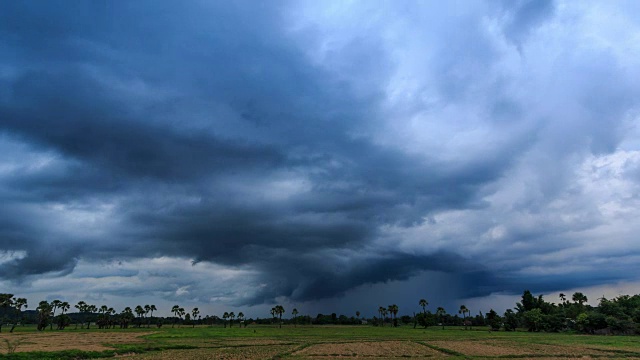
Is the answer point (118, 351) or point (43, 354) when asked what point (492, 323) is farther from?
point (43, 354)

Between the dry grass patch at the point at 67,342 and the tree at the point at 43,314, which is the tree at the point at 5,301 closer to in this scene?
the tree at the point at 43,314

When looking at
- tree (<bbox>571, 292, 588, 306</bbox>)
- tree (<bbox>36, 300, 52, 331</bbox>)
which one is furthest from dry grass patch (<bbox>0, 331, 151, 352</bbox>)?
tree (<bbox>571, 292, 588, 306</bbox>)

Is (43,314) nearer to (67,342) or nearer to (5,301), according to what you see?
(5,301)

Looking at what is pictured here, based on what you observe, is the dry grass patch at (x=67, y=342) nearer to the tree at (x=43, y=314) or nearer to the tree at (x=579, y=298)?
the tree at (x=43, y=314)

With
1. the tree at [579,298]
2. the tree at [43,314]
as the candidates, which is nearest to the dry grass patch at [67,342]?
the tree at [43,314]

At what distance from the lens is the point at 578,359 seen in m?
52.5

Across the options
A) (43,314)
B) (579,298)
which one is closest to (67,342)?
(43,314)

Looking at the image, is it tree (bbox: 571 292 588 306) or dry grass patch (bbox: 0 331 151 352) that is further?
tree (bbox: 571 292 588 306)

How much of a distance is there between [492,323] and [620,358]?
121 meters

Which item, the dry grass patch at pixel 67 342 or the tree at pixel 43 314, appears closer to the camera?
Answer: the dry grass patch at pixel 67 342

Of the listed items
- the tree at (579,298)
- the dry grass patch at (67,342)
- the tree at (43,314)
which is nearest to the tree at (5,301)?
the tree at (43,314)

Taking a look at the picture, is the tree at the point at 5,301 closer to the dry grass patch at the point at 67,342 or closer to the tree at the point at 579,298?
the dry grass patch at the point at 67,342

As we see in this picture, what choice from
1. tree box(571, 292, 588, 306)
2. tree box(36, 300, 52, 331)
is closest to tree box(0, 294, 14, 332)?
tree box(36, 300, 52, 331)

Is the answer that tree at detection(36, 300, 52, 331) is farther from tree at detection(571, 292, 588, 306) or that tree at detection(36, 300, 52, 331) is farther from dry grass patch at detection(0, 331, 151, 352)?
tree at detection(571, 292, 588, 306)
